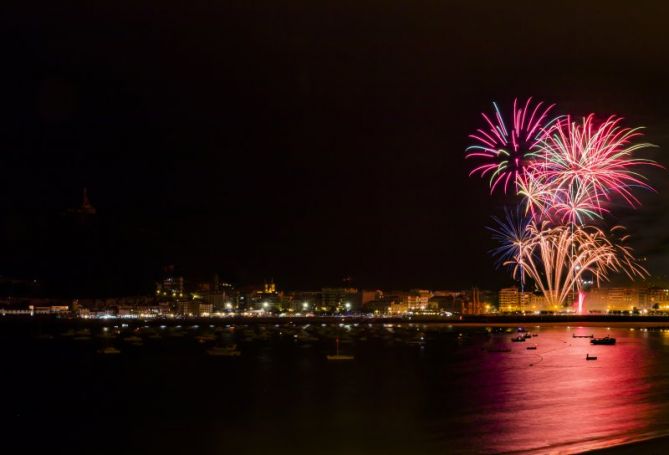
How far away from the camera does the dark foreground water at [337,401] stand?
16.6 m

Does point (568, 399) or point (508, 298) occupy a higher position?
point (508, 298)

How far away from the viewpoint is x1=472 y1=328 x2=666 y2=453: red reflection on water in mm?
15750

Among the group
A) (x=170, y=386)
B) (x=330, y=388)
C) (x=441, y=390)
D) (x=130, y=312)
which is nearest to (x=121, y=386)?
(x=170, y=386)

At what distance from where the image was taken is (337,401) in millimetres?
23031

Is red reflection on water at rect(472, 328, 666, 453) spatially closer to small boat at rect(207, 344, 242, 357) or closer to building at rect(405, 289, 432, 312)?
small boat at rect(207, 344, 242, 357)

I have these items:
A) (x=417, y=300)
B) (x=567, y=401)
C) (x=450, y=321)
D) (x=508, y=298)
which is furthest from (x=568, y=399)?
(x=417, y=300)

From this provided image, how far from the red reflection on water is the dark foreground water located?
0.05 metres

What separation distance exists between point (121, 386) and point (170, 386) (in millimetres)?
1813

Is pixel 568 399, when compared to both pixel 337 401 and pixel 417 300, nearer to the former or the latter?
pixel 337 401

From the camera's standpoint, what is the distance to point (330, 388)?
2609 centimetres

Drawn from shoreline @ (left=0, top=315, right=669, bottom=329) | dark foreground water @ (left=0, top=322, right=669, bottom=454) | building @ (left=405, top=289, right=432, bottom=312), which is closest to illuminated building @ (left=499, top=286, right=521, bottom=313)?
building @ (left=405, top=289, right=432, bottom=312)

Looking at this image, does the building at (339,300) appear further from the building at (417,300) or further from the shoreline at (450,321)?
the shoreline at (450,321)

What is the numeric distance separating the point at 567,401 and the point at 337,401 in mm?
6456

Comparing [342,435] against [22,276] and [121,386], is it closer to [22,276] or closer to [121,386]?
[121,386]
